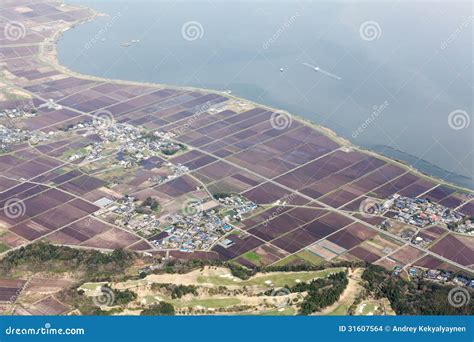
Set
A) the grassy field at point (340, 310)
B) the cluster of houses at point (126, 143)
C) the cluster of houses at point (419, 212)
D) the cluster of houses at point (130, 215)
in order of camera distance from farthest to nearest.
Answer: the cluster of houses at point (126, 143), the cluster of houses at point (419, 212), the cluster of houses at point (130, 215), the grassy field at point (340, 310)

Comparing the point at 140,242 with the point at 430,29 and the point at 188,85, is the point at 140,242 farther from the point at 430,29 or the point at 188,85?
the point at 430,29

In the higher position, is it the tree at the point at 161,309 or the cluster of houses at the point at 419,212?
the cluster of houses at the point at 419,212

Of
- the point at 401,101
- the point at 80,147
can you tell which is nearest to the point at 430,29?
the point at 401,101

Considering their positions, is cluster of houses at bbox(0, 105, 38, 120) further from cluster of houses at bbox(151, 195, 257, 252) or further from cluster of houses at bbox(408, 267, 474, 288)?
cluster of houses at bbox(408, 267, 474, 288)

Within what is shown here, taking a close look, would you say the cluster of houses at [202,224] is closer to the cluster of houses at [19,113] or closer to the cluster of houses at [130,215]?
the cluster of houses at [130,215]

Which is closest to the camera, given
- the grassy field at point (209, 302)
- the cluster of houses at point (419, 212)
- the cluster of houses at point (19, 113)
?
the grassy field at point (209, 302)

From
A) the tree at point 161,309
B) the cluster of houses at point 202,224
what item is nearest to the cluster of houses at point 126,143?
the cluster of houses at point 202,224
